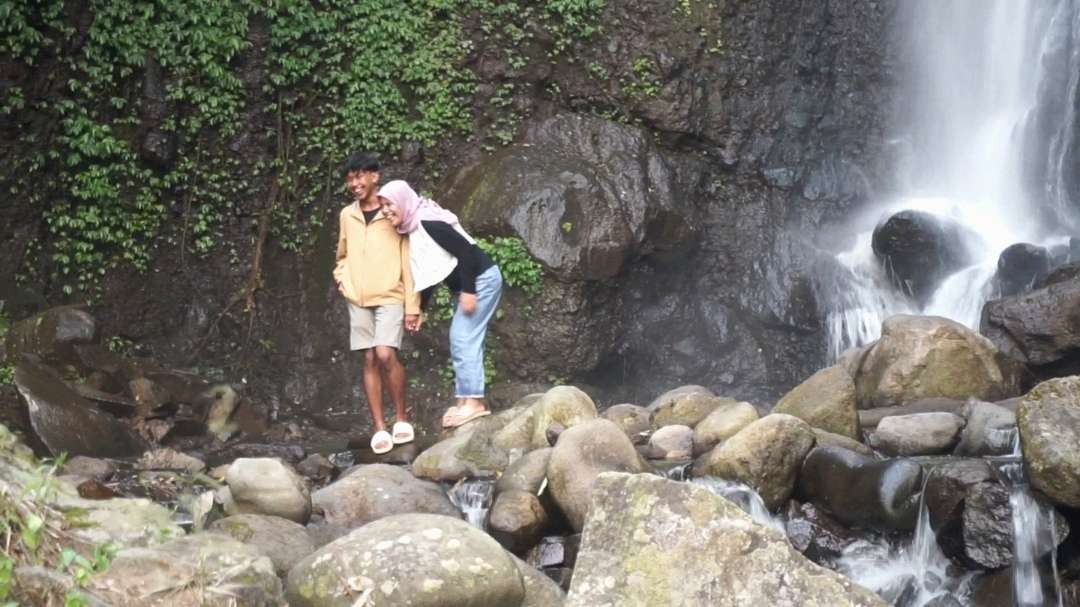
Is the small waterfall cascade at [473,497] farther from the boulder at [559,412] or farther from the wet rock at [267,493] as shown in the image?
the wet rock at [267,493]

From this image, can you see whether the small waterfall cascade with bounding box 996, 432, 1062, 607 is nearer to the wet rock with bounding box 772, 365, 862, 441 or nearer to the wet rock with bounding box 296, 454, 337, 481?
the wet rock with bounding box 772, 365, 862, 441

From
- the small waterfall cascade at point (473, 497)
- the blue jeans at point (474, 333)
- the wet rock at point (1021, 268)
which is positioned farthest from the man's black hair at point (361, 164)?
the wet rock at point (1021, 268)

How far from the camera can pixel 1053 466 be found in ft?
18.8

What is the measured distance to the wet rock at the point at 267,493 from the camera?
233 inches

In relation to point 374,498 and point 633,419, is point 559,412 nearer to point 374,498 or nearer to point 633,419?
point 633,419

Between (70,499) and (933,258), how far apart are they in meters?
10.1

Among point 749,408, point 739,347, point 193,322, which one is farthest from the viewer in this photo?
point 739,347

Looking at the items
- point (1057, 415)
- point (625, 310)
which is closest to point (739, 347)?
point (625, 310)

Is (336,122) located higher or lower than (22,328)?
higher

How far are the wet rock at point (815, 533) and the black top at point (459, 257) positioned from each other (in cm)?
253

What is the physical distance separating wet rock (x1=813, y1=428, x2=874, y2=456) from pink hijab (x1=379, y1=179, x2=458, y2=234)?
277 centimetres

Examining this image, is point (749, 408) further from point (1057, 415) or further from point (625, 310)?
point (625, 310)

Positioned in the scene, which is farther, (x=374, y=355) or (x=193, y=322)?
(x=193, y=322)

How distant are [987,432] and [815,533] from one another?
1.29 meters
